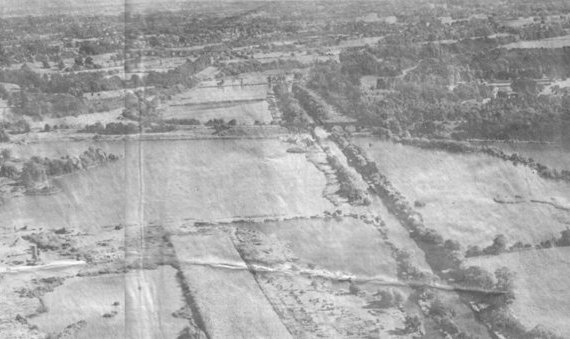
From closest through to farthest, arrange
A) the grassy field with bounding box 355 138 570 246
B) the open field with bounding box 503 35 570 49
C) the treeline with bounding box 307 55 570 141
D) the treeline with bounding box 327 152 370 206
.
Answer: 1. the grassy field with bounding box 355 138 570 246
2. the treeline with bounding box 327 152 370 206
3. the treeline with bounding box 307 55 570 141
4. the open field with bounding box 503 35 570 49

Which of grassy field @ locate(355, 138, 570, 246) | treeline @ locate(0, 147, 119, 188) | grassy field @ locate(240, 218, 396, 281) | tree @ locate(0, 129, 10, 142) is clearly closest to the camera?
grassy field @ locate(240, 218, 396, 281)

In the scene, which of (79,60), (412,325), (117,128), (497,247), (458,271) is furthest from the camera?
(79,60)

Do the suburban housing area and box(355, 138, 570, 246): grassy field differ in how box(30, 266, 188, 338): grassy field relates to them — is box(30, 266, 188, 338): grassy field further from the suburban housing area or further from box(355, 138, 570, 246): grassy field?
box(355, 138, 570, 246): grassy field

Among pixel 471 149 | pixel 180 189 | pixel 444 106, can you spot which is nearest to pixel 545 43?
pixel 444 106

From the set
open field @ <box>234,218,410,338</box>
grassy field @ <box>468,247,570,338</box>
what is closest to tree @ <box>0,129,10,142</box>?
open field @ <box>234,218,410,338</box>

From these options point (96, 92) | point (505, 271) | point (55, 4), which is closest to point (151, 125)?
point (96, 92)

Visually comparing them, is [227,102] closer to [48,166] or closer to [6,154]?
[48,166]
